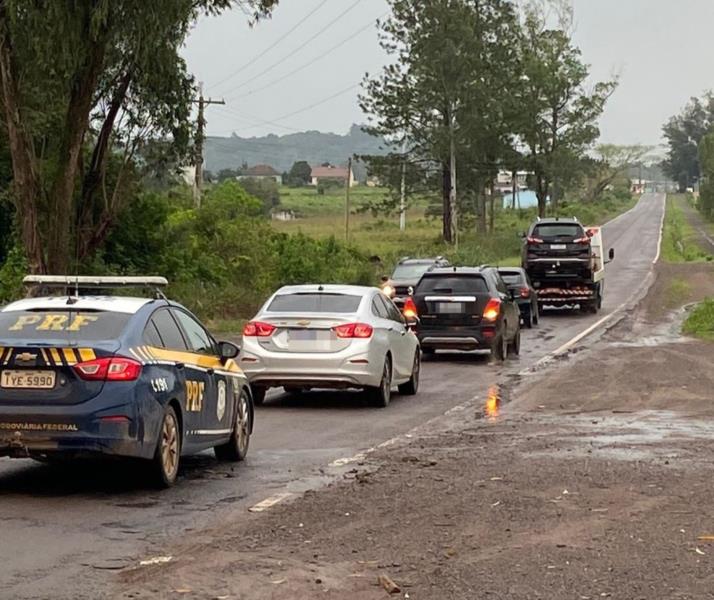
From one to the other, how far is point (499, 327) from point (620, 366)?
271cm

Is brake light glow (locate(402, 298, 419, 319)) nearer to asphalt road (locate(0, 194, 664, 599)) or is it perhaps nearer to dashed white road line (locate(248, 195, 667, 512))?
dashed white road line (locate(248, 195, 667, 512))

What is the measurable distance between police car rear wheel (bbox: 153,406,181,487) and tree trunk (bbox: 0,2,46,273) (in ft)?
59.0

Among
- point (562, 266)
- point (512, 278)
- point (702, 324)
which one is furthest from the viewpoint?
point (562, 266)

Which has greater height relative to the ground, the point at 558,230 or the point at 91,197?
the point at 91,197

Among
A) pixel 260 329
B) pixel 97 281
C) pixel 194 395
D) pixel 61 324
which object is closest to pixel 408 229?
pixel 260 329

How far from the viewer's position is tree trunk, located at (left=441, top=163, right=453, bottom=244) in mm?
73938

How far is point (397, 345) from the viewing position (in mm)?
17438

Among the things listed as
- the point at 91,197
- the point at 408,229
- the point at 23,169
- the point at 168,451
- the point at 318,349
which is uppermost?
the point at 23,169

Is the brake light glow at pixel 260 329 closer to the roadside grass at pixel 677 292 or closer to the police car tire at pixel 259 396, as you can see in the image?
the police car tire at pixel 259 396

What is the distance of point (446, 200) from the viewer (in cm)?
7450

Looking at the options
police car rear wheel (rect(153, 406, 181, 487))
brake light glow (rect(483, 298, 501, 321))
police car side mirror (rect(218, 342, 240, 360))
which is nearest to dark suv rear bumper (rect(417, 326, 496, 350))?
brake light glow (rect(483, 298, 501, 321))

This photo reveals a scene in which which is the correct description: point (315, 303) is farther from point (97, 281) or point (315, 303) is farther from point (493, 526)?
point (493, 526)

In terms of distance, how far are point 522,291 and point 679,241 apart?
6213 cm

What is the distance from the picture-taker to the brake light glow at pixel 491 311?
2369 cm
